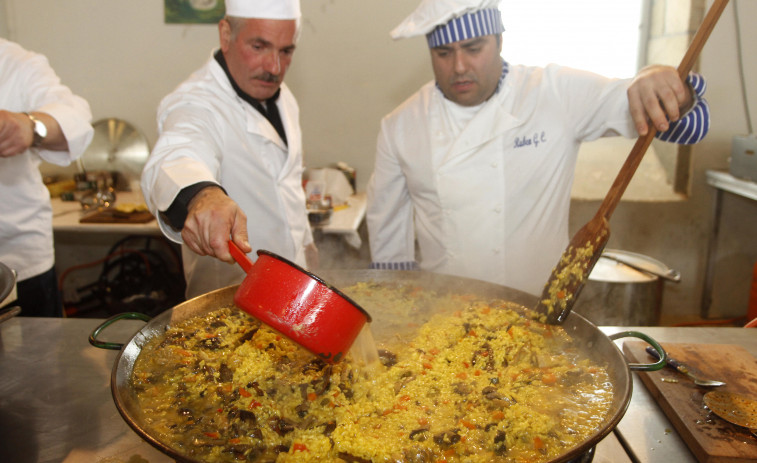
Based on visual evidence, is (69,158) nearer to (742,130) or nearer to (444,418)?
(444,418)

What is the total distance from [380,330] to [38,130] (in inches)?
62.8

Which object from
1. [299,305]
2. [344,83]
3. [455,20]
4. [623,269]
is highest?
[455,20]

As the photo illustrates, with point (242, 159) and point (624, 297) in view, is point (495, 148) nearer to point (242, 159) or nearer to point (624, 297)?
point (242, 159)

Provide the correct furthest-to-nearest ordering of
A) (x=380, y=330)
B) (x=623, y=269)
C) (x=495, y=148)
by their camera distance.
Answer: (x=623, y=269), (x=495, y=148), (x=380, y=330)

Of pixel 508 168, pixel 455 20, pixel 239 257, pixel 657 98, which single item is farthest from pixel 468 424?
pixel 455 20

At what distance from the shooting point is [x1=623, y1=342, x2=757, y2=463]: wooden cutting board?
1208 millimetres

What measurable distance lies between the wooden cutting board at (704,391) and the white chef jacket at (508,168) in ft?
2.59

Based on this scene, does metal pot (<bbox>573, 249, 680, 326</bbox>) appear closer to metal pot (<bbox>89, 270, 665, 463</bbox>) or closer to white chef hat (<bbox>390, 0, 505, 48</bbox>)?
metal pot (<bbox>89, 270, 665, 463</bbox>)

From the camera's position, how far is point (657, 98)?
1.71 meters

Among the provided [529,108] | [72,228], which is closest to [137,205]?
[72,228]

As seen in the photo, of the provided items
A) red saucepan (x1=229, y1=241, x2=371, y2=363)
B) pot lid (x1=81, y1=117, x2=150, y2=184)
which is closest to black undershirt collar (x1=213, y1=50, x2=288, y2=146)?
red saucepan (x1=229, y1=241, x2=371, y2=363)

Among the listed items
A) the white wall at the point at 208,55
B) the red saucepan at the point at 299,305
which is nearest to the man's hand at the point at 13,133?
the red saucepan at the point at 299,305

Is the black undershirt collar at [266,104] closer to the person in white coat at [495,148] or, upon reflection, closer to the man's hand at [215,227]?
the person in white coat at [495,148]

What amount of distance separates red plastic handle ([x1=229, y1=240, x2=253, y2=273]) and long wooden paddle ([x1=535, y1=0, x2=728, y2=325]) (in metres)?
0.95
